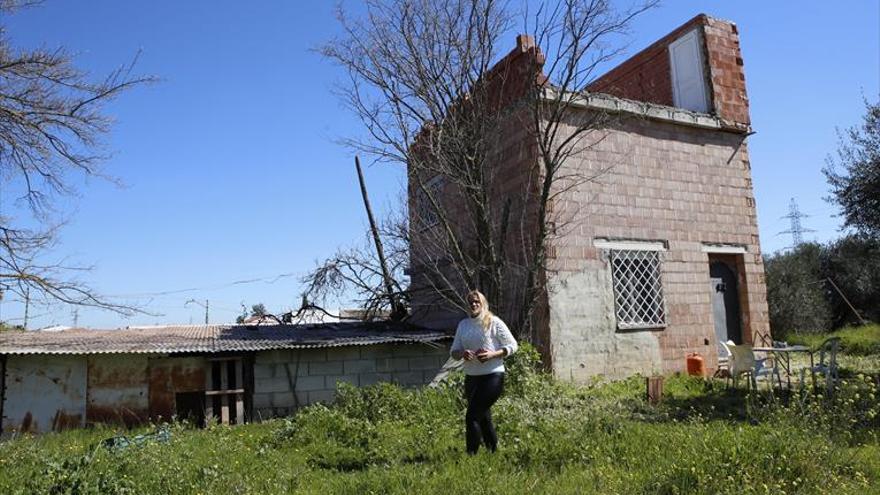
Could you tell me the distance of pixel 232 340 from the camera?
34.5 feet

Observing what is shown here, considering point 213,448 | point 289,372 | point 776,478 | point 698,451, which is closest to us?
point 776,478

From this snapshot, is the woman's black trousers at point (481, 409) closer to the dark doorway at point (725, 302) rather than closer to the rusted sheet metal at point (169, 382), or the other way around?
the rusted sheet metal at point (169, 382)

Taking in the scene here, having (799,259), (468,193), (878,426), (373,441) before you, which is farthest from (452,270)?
(799,259)

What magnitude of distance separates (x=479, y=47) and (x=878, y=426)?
8.11 metres

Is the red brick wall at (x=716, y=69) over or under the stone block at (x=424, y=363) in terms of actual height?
over

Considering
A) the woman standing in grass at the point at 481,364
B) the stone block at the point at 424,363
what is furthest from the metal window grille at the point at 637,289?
the woman standing in grass at the point at 481,364

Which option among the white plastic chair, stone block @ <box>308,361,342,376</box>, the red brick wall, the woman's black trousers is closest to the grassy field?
the woman's black trousers

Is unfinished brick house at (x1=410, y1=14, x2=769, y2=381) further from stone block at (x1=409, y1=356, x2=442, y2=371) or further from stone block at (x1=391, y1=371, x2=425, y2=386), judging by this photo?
stone block at (x1=391, y1=371, x2=425, y2=386)

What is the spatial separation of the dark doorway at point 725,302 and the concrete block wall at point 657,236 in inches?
7.3

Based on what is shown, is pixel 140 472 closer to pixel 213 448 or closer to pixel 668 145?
pixel 213 448

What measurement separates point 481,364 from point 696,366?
7.09m

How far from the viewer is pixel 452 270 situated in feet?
40.5

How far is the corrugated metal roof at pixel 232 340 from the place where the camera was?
9.09m

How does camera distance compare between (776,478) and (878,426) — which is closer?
(776,478)
